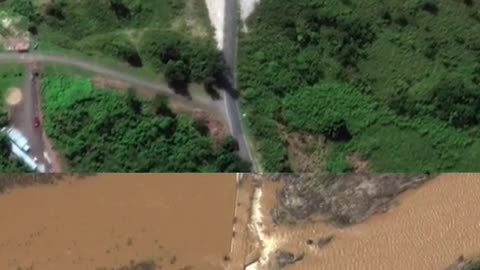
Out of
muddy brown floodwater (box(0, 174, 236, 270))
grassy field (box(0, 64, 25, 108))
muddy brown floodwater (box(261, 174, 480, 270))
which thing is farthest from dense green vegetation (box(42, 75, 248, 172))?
muddy brown floodwater (box(261, 174, 480, 270))

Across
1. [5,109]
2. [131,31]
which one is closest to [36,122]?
[5,109]

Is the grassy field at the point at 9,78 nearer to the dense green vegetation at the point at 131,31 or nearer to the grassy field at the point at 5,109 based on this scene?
the grassy field at the point at 5,109

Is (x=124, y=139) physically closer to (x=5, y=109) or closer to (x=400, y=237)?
(x=5, y=109)

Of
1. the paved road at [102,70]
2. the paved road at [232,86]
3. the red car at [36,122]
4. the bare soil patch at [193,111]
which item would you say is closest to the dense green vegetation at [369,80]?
the paved road at [232,86]

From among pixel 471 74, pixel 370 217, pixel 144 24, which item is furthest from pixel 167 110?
pixel 471 74

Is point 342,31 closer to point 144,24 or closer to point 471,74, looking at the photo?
point 471,74

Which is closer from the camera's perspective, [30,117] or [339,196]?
[339,196]

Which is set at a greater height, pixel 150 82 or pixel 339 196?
pixel 150 82
